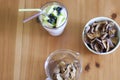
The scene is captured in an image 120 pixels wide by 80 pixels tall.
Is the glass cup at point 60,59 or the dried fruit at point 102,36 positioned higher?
the dried fruit at point 102,36

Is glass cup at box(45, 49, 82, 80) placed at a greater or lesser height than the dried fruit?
lesser

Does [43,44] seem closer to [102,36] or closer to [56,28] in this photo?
[56,28]

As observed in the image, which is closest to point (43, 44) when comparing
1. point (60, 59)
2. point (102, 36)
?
point (60, 59)

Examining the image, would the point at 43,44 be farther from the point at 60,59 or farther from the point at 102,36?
the point at 102,36

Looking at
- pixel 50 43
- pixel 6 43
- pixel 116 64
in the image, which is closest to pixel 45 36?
pixel 50 43
